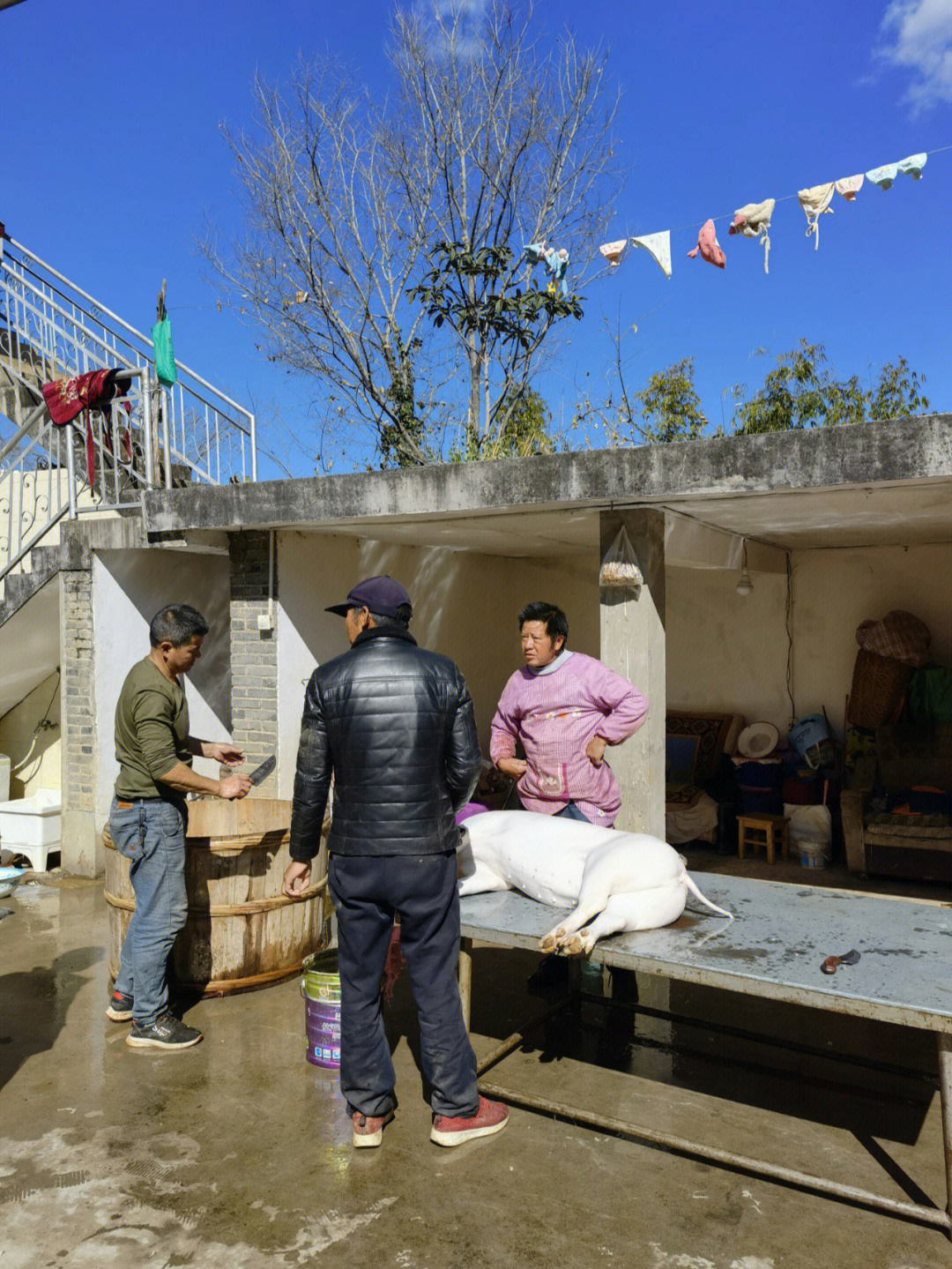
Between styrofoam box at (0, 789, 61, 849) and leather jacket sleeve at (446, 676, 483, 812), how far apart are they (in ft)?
18.1

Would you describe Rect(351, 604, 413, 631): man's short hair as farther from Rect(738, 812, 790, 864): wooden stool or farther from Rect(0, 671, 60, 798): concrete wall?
Rect(0, 671, 60, 798): concrete wall

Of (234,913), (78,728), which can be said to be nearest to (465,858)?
(234,913)

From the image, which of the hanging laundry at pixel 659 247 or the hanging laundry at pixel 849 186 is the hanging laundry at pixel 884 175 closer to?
the hanging laundry at pixel 849 186

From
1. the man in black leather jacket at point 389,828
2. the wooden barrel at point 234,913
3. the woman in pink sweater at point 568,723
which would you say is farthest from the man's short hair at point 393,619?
the wooden barrel at point 234,913

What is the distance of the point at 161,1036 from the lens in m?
4.62

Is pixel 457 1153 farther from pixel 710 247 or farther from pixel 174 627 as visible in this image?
pixel 710 247

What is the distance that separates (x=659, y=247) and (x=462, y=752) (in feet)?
15.7

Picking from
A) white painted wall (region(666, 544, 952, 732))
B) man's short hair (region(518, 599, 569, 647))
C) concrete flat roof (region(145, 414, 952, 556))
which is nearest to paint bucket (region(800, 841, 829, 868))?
white painted wall (region(666, 544, 952, 732))

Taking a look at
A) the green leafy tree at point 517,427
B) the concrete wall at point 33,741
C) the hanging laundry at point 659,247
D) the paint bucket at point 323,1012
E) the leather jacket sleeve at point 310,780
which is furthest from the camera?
the green leafy tree at point 517,427

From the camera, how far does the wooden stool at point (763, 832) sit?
8.39 m

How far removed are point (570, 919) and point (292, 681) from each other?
404 cm

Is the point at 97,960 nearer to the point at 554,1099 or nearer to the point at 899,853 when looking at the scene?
the point at 554,1099

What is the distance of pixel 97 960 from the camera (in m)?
5.93

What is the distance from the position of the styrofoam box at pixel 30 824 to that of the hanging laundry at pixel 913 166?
7646 mm
